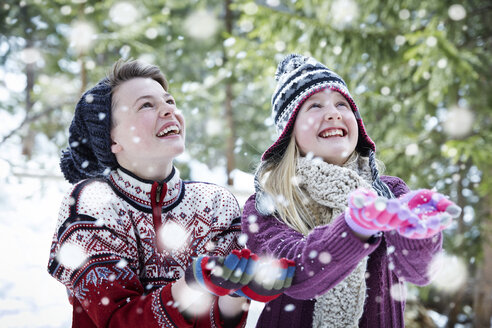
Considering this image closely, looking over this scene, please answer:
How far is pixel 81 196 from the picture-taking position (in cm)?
142

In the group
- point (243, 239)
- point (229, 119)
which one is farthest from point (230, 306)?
point (229, 119)

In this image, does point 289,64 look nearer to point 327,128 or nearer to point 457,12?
point 327,128

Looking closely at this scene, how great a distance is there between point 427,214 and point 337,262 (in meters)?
0.25

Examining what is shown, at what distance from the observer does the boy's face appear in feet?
4.72

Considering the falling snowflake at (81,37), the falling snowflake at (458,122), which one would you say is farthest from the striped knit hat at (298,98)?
the falling snowflake at (81,37)

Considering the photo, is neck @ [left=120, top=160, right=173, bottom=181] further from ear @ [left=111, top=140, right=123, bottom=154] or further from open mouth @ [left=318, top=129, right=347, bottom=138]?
open mouth @ [left=318, top=129, right=347, bottom=138]

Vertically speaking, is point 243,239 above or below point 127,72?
below

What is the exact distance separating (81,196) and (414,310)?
441cm

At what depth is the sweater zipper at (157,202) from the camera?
1447mm

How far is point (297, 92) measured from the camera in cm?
155

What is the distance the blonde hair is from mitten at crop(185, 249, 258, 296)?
377 millimetres

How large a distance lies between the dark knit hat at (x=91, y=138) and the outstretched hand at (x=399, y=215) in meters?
0.92

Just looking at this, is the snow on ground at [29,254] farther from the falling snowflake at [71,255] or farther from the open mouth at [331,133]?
the falling snowflake at [71,255]

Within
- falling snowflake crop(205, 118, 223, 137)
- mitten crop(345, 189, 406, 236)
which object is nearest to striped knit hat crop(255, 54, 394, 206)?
mitten crop(345, 189, 406, 236)
